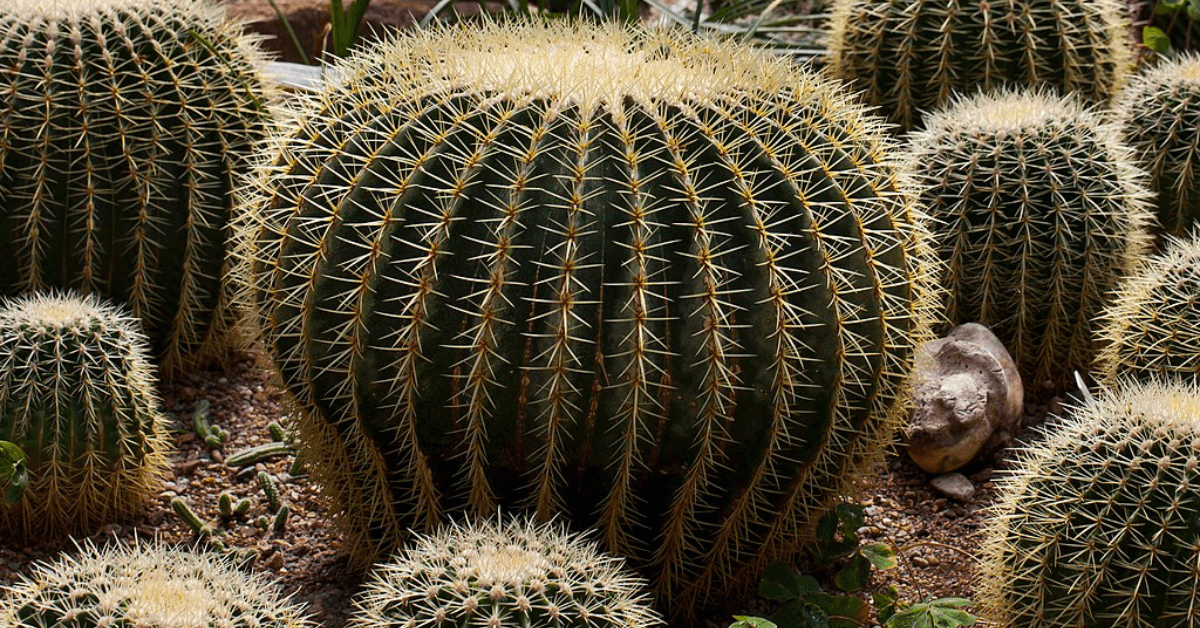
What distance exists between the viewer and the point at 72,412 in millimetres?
3914

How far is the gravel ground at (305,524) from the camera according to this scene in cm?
393

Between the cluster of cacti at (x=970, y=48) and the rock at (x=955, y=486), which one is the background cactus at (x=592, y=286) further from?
the cluster of cacti at (x=970, y=48)

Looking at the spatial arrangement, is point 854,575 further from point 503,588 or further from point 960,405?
point 503,588

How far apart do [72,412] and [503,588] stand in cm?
174

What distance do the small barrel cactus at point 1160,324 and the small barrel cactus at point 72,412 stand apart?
2828mm

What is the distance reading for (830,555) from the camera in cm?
382

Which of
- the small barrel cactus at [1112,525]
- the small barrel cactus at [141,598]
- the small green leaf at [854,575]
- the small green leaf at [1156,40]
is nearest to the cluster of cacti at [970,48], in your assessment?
the small green leaf at [1156,40]

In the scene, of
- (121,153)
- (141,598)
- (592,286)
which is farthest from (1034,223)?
(141,598)

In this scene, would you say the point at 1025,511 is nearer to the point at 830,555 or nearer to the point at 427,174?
the point at 830,555

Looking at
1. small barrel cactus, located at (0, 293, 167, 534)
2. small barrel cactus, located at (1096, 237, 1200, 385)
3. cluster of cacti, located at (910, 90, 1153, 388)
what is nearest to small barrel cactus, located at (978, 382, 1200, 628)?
small barrel cactus, located at (1096, 237, 1200, 385)

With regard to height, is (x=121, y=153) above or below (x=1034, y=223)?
above

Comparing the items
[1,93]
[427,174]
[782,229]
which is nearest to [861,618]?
[782,229]

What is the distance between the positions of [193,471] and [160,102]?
118 centimetres

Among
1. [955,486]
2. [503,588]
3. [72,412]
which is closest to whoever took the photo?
[503,588]
